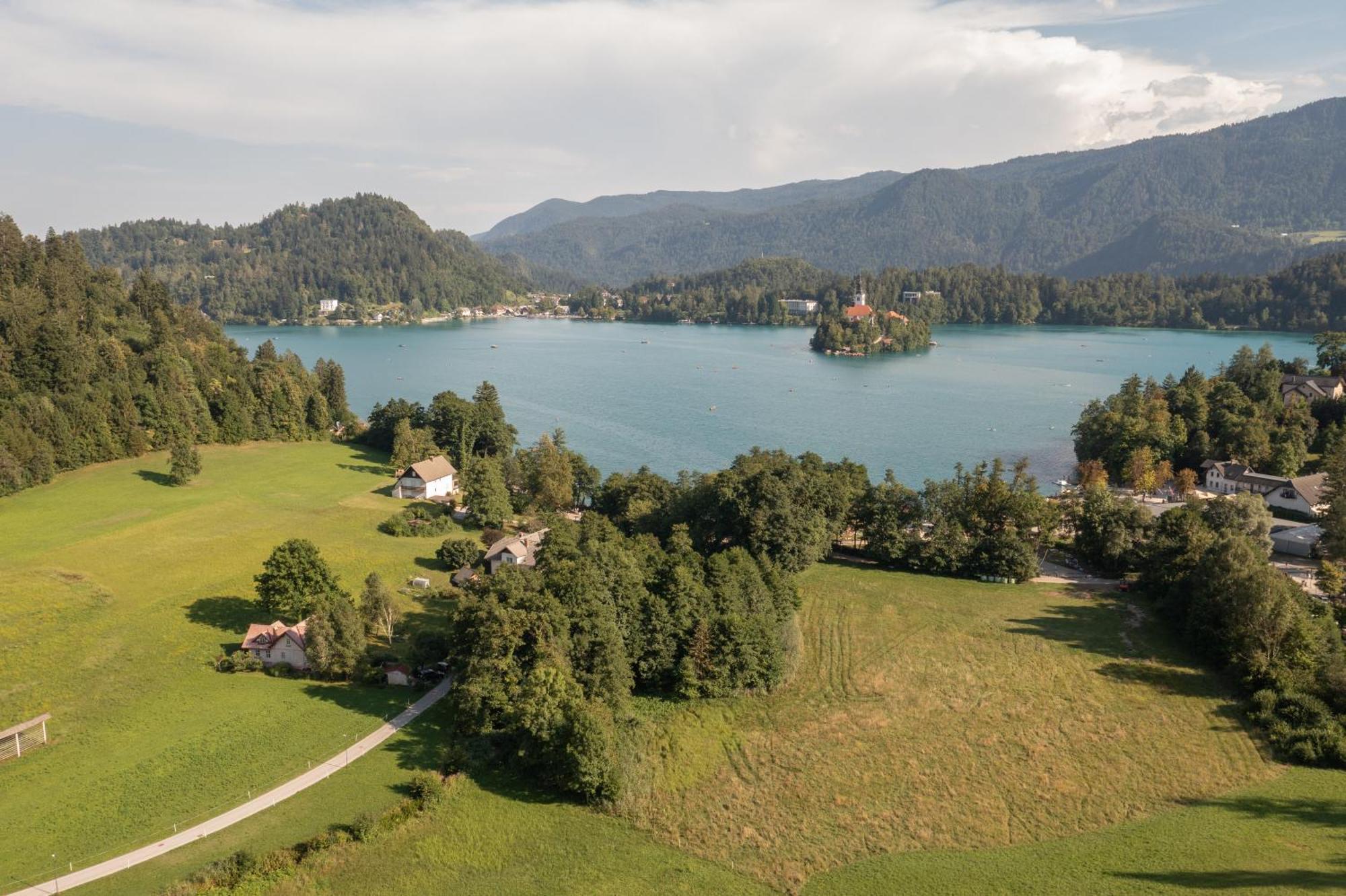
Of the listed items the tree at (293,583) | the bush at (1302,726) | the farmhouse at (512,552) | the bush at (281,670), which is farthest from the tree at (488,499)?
the bush at (1302,726)

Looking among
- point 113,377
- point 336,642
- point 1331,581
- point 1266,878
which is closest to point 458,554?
point 336,642

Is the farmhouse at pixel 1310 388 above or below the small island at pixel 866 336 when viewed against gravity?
below

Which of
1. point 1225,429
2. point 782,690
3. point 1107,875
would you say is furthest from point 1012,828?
point 1225,429

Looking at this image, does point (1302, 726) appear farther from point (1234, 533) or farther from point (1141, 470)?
point (1141, 470)

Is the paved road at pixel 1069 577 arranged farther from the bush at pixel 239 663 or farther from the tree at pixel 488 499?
the bush at pixel 239 663

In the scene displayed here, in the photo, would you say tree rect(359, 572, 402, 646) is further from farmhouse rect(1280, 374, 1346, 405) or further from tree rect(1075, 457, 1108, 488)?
farmhouse rect(1280, 374, 1346, 405)

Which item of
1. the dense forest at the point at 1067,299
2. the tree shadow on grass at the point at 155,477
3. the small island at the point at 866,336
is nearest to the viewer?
the tree shadow on grass at the point at 155,477
